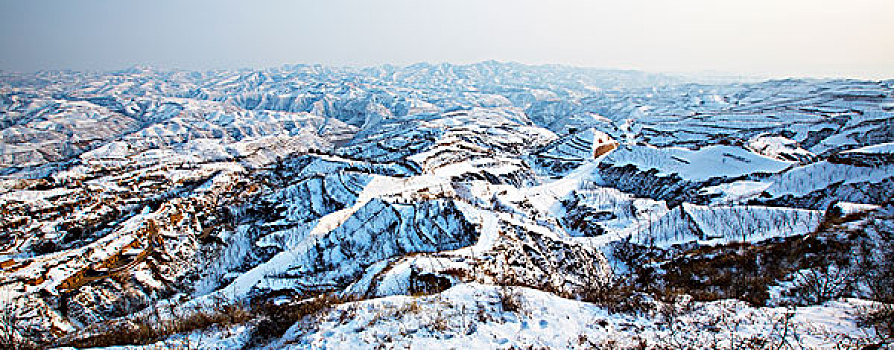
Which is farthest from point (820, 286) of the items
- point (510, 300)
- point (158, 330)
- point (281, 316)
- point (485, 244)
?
point (158, 330)

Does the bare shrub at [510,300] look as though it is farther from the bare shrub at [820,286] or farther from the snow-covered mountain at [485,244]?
Result: the bare shrub at [820,286]

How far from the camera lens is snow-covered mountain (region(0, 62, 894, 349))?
5.62 metres

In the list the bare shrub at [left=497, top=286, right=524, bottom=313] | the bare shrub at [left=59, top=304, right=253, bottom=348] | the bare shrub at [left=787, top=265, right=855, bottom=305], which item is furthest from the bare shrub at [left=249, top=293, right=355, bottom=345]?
the bare shrub at [left=787, top=265, right=855, bottom=305]

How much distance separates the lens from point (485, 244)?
18.1 metres

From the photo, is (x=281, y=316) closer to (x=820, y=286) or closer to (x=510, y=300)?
(x=510, y=300)

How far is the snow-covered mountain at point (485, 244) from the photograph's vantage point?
5.62 meters

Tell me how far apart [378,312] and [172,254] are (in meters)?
35.3

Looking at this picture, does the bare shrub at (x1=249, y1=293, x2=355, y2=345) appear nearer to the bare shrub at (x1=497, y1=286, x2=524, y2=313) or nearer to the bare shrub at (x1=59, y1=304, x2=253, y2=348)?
the bare shrub at (x1=59, y1=304, x2=253, y2=348)

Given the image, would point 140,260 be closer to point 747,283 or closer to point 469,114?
point 747,283

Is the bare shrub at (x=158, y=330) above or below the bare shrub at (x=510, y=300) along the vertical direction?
below

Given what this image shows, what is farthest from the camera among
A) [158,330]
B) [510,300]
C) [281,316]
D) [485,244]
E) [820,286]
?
[485,244]

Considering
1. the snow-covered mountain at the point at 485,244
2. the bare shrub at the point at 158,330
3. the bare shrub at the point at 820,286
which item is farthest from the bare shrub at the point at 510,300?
the bare shrub at the point at 820,286

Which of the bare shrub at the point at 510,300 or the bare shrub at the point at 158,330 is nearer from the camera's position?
the bare shrub at the point at 158,330

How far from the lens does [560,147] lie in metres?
59.6
